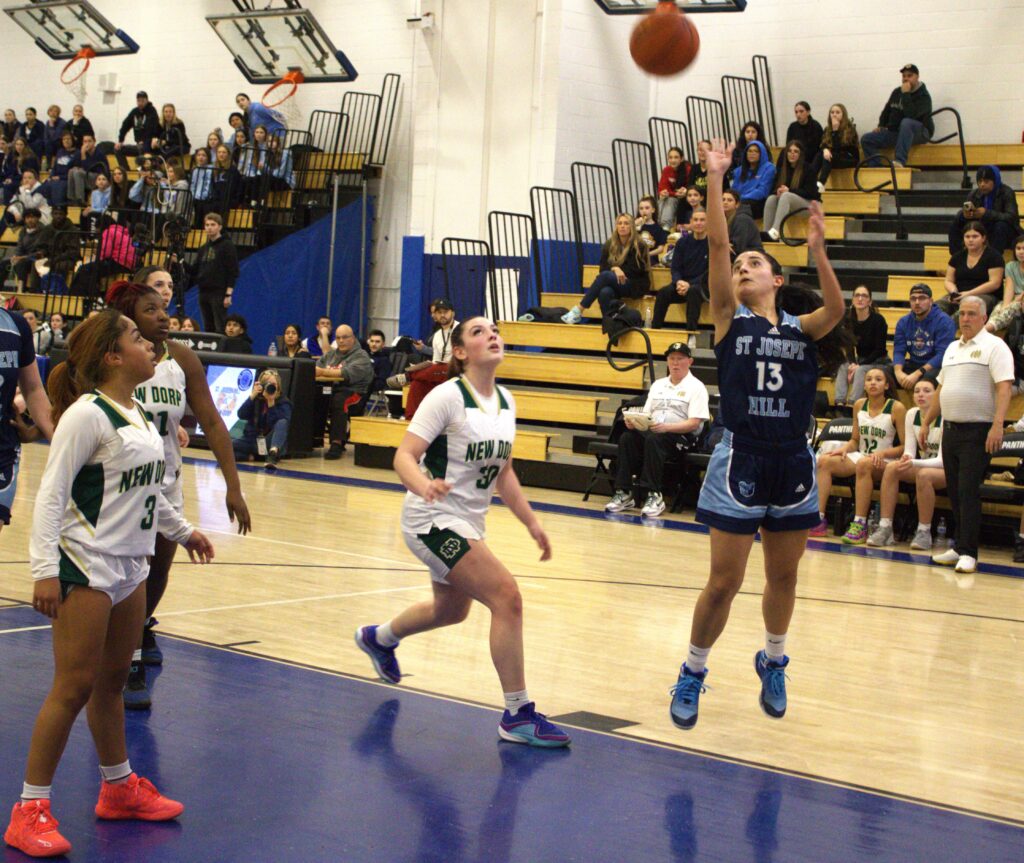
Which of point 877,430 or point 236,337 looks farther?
point 236,337

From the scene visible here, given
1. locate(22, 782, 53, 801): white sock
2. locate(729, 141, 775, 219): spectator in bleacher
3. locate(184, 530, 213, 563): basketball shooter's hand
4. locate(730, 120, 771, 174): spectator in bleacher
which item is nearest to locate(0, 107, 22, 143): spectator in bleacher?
locate(730, 120, 771, 174): spectator in bleacher

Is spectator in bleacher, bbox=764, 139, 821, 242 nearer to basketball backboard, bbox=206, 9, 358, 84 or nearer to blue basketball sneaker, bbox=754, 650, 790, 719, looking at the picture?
basketball backboard, bbox=206, 9, 358, 84

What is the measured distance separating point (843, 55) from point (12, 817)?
14.9m

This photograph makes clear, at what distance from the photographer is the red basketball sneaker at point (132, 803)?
3492 millimetres

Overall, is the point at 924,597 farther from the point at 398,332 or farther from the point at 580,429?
the point at 398,332

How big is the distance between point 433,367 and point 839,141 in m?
6.10

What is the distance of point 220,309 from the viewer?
17.0 meters

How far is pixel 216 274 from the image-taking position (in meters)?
16.8

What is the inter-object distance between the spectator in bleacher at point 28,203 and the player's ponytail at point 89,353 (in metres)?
18.9

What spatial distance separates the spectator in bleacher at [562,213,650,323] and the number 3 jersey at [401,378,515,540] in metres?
9.54

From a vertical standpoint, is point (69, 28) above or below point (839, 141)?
above

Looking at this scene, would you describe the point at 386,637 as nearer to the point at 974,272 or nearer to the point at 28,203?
the point at 974,272

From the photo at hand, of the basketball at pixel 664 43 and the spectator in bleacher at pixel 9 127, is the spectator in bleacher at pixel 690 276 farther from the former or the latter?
the spectator in bleacher at pixel 9 127

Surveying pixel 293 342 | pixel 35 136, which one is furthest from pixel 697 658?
pixel 35 136
